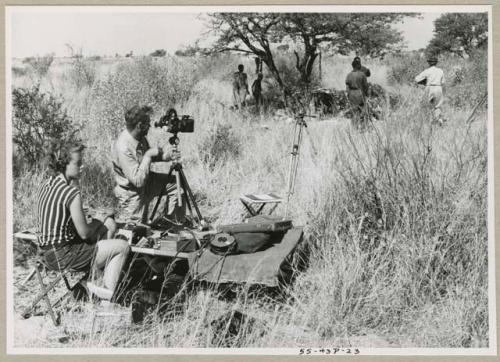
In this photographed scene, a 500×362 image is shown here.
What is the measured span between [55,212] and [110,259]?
0.49 meters

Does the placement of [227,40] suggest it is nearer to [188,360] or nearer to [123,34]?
[123,34]

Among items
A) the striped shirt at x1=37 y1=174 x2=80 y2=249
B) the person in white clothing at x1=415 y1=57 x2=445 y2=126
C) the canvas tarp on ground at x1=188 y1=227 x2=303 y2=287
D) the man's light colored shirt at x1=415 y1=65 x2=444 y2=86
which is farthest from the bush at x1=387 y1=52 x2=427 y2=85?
the striped shirt at x1=37 y1=174 x2=80 y2=249

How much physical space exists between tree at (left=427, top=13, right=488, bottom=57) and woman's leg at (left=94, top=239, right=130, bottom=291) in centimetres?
413

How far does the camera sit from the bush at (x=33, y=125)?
5770 millimetres

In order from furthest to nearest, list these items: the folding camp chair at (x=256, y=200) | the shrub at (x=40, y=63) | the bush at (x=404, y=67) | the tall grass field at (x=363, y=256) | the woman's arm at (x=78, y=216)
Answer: the bush at (x=404, y=67), the shrub at (x=40, y=63), the folding camp chair at (x=256, y=200), the tall grass field at (x=363, y=256), the woman's arm at (x=78, y=216)

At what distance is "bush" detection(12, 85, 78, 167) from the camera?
18.9ft

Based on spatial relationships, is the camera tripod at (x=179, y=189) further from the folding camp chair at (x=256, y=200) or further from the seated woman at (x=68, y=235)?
the seated woman at (x=68, y=235)

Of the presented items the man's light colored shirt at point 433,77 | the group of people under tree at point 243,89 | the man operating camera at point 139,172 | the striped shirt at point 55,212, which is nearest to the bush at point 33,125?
the man operating camera at point 139,172

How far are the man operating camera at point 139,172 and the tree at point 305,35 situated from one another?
4.82 m

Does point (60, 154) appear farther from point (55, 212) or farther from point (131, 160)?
point (131, 160)

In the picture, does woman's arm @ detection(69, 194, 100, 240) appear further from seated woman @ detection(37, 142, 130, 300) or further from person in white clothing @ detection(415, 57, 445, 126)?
person in white clothing @ detection(415, 57, 445, 126)

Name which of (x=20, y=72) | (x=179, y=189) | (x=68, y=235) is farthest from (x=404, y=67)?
(x=68, y=235)

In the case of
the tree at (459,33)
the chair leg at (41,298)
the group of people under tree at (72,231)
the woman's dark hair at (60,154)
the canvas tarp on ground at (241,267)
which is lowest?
the chair leg at (41,298)

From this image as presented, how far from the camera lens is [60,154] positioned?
150 inches
